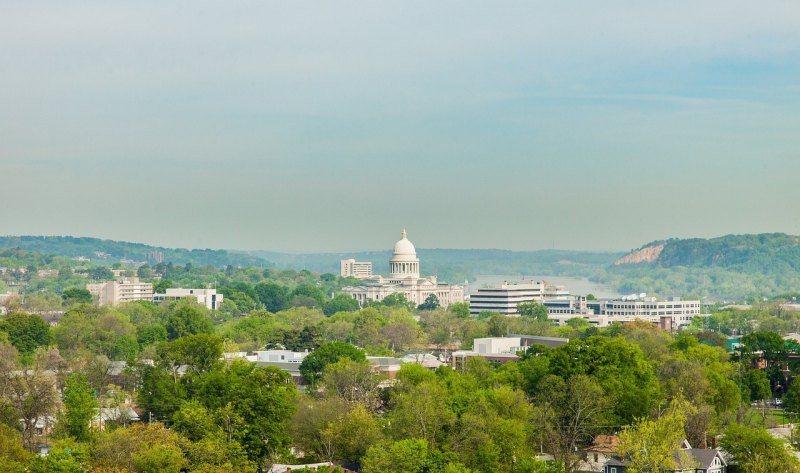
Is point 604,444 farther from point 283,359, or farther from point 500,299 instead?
point 500,299

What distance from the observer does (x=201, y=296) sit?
184750 millimetres

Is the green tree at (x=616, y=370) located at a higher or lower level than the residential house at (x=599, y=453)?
higher

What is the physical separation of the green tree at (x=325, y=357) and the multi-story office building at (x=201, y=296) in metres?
95.4

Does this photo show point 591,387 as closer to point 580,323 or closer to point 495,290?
point 580,323

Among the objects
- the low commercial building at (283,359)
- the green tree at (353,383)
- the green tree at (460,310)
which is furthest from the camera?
the green tree at (460,310)

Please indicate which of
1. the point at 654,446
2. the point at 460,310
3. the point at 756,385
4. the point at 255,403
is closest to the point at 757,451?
the point at 654,446

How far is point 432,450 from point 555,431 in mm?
9067

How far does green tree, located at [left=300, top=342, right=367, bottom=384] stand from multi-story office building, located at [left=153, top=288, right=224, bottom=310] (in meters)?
95.4

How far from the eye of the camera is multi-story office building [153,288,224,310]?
599ft

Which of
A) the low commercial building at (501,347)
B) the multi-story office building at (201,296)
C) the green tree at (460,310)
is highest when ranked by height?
the multi-story office building at (201,296)

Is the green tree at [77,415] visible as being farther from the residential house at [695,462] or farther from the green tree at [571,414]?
the residential house at [695,462]

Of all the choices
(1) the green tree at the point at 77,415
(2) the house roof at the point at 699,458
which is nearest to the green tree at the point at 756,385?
(2) the house roof at the point at 699,458

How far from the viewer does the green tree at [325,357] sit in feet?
263

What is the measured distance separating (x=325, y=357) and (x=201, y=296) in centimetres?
10614
